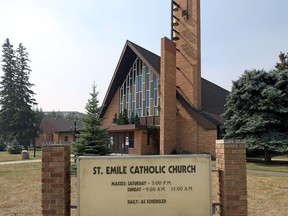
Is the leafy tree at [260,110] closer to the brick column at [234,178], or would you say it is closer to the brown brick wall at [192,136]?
the brown brick wall at [192,136]

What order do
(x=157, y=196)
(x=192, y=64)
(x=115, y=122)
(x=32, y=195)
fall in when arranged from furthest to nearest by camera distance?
(x=115, y=122), (x=192, y=64), (x=32, y=195), (x=157, y=196)

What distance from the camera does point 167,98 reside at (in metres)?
26.8

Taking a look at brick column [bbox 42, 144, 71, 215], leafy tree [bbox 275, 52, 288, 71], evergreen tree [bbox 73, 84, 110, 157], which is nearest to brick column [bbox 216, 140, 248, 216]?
brick column [bbox 42, 144, 71, 215]

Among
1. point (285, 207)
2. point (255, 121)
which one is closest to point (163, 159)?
point (285, 207)

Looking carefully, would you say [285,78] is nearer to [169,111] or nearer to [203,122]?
[203,122]

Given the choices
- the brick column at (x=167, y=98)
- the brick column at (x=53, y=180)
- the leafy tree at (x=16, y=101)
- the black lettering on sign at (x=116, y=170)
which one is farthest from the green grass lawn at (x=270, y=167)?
the leafy tree at (x=16, y=101)

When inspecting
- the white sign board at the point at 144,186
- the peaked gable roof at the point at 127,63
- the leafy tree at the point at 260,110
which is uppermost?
the peaked gable roof at the point at 127,63

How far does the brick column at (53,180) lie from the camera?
4398mm

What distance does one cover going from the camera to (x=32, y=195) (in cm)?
943

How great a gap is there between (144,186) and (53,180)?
141 centimetres

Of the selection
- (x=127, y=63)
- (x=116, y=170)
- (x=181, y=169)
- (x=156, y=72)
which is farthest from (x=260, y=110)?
(x=116, y=170)

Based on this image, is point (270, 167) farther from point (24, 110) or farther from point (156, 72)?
point (24, 110)

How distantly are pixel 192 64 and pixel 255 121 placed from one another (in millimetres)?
10401

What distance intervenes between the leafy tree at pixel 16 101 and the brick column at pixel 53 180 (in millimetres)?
56929
